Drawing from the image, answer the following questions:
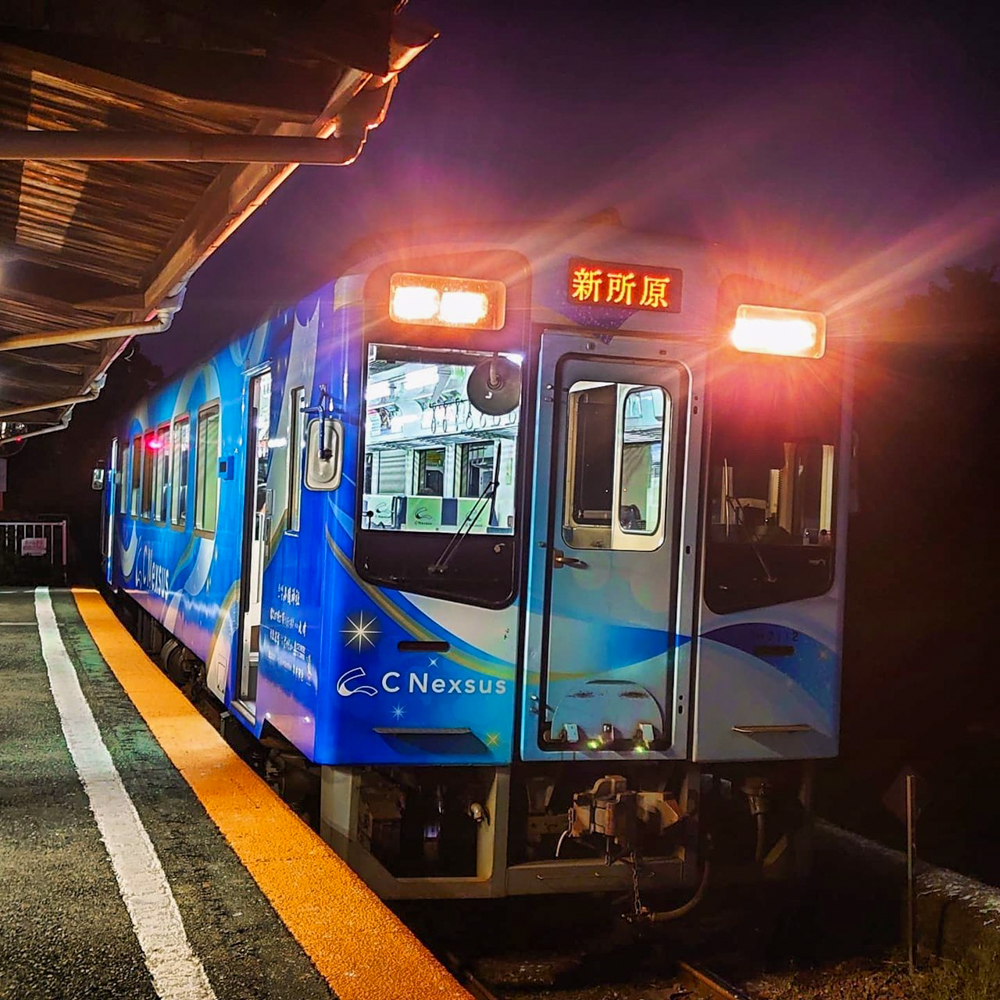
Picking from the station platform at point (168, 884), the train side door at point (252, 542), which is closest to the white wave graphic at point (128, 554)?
the station platform at point (168, 884)

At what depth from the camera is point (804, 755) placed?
4965 millimetres

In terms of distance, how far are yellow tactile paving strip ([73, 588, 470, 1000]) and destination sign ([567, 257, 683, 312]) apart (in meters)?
2.43

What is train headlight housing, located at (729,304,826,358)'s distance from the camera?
4879 mm

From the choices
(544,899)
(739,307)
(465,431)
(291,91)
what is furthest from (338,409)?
(544,899)

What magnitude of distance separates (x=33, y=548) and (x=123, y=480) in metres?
5.49

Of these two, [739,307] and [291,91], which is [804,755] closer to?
[739,307]

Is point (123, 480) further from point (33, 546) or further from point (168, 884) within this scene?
point (168, 884)

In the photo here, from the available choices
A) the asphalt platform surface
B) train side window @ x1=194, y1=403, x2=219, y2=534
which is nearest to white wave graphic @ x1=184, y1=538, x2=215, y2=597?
train side window @ x1=194, y1=403, x2=219, y2=534

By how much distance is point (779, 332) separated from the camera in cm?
491

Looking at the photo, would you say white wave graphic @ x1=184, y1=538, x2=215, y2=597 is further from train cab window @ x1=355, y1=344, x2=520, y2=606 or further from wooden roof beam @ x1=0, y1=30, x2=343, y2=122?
wooden roof beam @ x1=0, y1=30, x2=343, y2=122

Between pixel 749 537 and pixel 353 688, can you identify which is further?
pixel 749 537

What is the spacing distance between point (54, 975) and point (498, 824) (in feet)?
5.78

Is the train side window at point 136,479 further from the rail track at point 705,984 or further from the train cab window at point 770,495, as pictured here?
the rail track at point 705,984

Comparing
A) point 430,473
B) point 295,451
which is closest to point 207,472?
point 295,451
